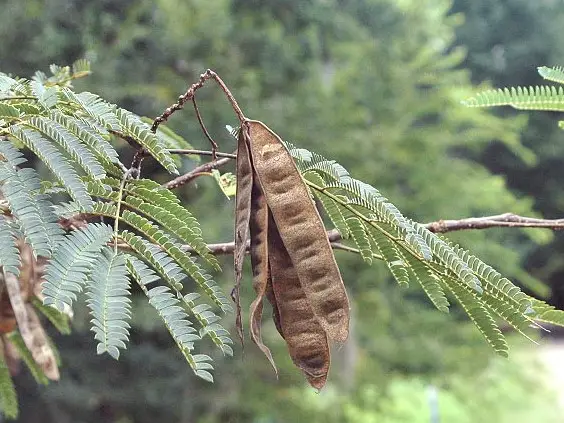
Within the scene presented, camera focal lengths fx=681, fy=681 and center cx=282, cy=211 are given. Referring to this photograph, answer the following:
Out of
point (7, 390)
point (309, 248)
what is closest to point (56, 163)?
point (309, 248)

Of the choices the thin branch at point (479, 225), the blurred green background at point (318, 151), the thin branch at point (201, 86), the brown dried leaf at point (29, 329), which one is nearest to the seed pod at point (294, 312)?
the thin branch at point (201, 86)

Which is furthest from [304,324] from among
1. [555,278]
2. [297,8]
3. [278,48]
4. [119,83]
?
[555,278]

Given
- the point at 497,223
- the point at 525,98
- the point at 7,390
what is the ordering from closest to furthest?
the point at 497,223, the point at 525,98, the point at 7,390

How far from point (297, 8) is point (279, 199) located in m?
3.60

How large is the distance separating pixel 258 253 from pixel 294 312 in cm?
5

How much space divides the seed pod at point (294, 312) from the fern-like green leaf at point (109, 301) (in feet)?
0.38

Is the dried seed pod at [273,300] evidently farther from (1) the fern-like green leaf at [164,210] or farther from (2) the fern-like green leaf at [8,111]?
(2) the fern-like green leaf at [8,111]

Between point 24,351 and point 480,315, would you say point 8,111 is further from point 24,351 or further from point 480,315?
point 24,351

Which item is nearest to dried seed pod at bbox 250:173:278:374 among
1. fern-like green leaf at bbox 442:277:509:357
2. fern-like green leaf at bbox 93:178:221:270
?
fern-like green leaf at bbox 93:178:221:270

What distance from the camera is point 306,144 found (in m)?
3.69

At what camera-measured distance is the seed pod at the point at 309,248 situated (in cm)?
52

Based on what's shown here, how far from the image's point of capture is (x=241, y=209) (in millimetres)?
551

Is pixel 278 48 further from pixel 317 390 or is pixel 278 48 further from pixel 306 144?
pixel 317 390

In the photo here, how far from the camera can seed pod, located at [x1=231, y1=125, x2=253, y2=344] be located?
536 mm
